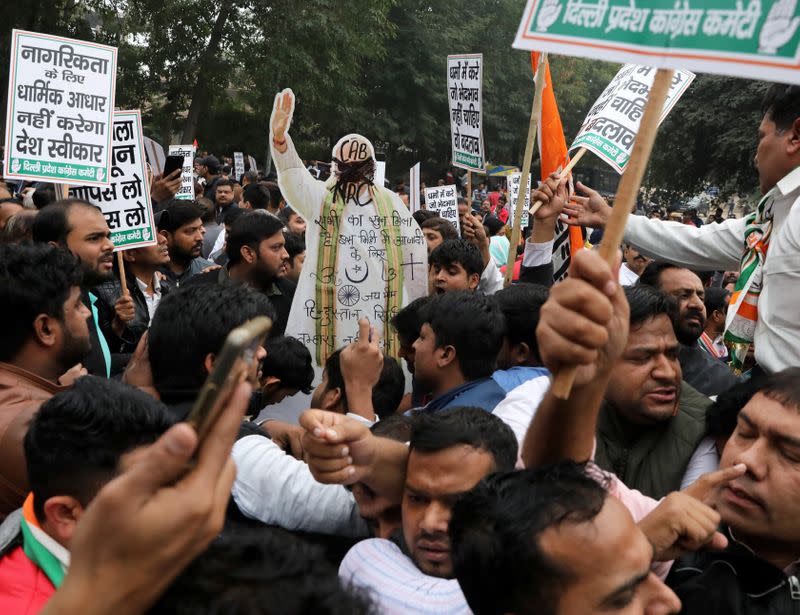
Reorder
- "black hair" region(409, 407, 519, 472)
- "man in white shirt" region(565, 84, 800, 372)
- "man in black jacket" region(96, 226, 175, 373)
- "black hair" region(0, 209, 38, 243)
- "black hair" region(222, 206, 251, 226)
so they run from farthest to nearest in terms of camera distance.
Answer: "black hair" region(222, 206, 251, 226) < "black hair" region(0, 209, 38, 243) < "man in black jacket" region(96, 226, 175, 373) < "man in white shirt" region(565, 84, 800, 372) < "black hair" region(409, 407, 519, 472)

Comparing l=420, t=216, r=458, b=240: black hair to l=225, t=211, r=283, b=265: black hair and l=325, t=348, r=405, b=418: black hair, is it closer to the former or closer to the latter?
l=225, t=211, r=283, b=265: black hair

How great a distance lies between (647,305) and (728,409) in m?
0.57

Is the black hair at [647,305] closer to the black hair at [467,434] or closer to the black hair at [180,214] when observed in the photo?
the black hair at [467,434]

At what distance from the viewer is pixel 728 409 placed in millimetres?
2756

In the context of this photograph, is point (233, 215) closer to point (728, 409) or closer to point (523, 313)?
point (523, 313)

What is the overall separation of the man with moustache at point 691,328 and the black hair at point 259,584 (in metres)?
2.42

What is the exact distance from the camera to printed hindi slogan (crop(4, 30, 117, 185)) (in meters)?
5.38

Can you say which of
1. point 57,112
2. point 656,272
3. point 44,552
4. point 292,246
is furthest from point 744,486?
point 292,246

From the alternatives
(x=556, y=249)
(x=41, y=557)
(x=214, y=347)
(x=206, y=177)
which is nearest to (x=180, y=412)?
(x=214, y=347)

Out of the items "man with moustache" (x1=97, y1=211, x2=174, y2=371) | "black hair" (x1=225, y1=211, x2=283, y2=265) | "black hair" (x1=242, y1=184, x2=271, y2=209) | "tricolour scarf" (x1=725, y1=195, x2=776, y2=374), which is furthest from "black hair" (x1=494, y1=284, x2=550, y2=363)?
"black hair" (x1=242, y1=184, x2=271, y2=209)

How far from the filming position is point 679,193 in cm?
2975

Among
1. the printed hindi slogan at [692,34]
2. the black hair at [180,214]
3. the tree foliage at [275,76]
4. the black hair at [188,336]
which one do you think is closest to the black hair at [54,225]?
the black hair at [180,214]

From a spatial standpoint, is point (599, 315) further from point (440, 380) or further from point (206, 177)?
point (206, 177)

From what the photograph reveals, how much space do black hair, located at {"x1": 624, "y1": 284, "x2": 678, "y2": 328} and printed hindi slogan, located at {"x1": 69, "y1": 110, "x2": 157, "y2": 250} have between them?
3392 mm
